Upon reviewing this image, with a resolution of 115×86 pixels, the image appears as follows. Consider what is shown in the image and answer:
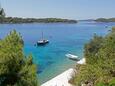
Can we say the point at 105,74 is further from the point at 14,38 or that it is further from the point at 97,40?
the point at 97,40

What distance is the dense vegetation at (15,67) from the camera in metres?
16.5

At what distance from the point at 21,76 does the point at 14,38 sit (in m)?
3.07

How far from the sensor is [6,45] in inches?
698

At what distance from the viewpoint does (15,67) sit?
16875 mm

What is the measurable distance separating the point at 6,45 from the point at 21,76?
6.98 feet

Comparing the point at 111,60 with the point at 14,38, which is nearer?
the point at 14,38

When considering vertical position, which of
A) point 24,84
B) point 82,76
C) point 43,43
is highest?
point 24,84

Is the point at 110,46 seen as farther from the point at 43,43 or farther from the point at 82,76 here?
the point at 43,43

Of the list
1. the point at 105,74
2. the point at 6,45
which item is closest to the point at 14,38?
the point at 6,45

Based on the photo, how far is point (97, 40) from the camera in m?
44.6

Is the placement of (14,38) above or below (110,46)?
above

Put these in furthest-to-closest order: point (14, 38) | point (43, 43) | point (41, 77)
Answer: point (43, 43) < point (41, 77) < point (14, 38)

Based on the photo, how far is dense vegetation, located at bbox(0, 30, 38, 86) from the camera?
651 inches

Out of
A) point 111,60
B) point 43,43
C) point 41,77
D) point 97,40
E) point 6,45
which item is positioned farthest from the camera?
point 43,43
